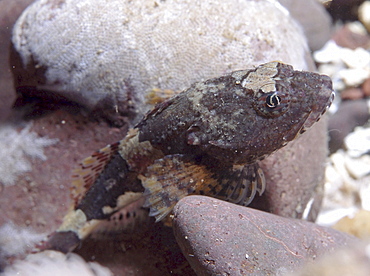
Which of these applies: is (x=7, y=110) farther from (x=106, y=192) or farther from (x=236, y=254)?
(x=236, y=254)

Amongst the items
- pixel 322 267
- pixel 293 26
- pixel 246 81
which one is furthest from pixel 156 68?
pixel 322 267

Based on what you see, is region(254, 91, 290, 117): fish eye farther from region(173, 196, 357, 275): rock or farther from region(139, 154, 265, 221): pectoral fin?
region(173, 196, 357, 275): rock

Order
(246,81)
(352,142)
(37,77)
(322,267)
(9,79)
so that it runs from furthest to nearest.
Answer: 1. (352,142)
2. (9,79)
3. (37,77)
4. (246,81)
5. (322,267)

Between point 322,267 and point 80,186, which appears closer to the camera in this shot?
point 322,267

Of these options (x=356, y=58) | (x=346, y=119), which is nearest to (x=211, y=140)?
(x=346, y=119)

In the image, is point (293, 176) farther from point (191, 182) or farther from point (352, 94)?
point (352, 94)
